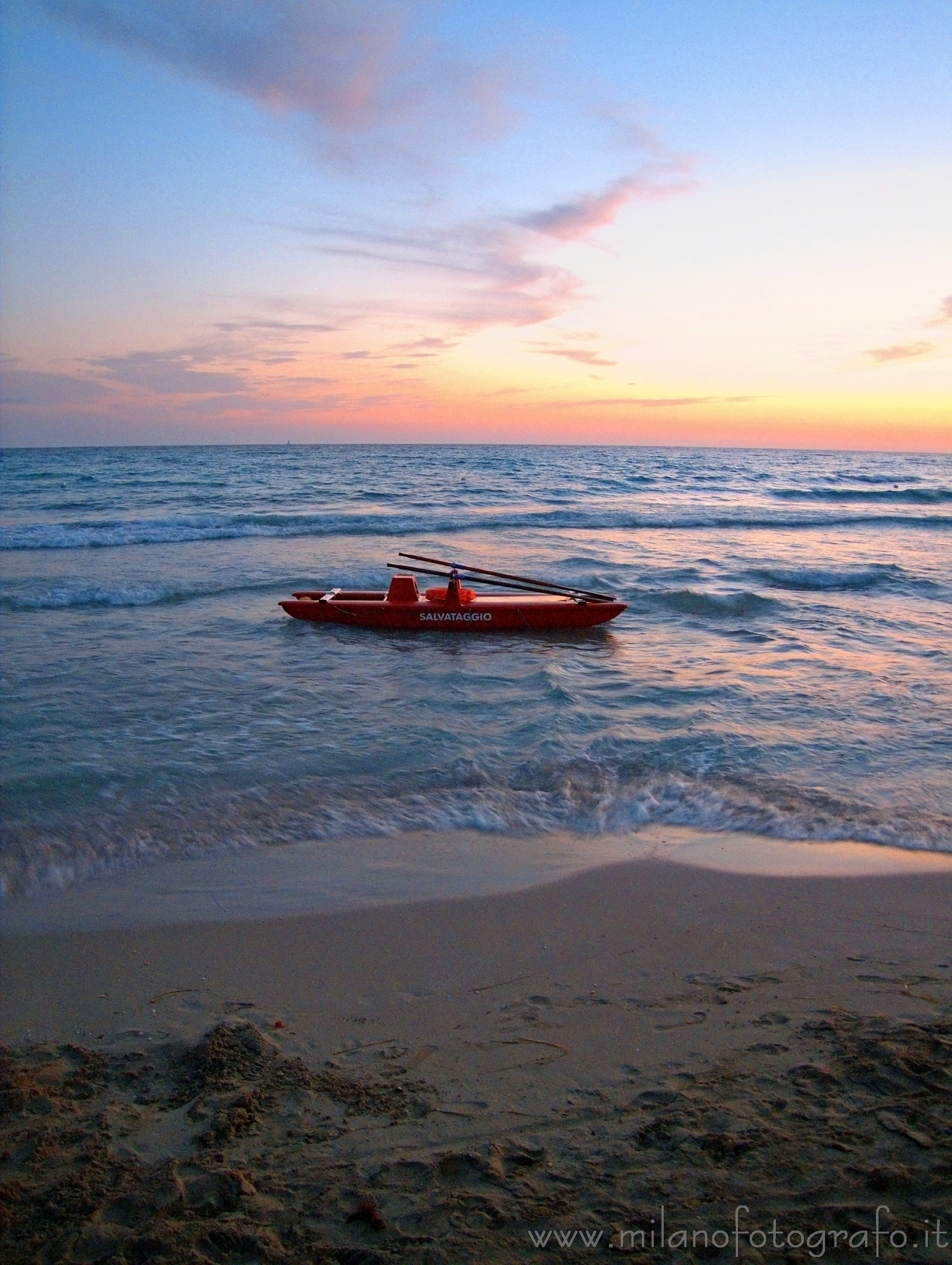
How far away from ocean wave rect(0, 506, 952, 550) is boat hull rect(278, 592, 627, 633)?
10.7 metres

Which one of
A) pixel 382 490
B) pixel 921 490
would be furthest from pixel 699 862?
pixel 921 490

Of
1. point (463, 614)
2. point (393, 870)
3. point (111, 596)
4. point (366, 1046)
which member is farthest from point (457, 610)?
point (366, 1046)

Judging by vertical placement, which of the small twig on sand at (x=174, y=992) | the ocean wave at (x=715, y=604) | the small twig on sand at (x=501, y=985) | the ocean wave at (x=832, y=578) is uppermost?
the ocean wave at (x=832, y=578)

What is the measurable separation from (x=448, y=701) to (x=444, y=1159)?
6317 millimetres

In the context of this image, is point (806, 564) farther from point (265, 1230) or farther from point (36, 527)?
point (36, 527)

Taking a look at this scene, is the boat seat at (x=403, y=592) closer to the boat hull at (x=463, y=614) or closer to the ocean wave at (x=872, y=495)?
the boat hull at (x=463, y=614)

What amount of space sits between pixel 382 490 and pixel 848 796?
30831mm

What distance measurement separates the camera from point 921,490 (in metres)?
38.5

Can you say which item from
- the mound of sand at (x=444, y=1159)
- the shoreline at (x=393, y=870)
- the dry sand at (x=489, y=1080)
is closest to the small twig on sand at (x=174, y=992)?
the dry sand at (x=489, y=1080)

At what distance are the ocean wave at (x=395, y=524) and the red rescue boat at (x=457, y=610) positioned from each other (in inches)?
422

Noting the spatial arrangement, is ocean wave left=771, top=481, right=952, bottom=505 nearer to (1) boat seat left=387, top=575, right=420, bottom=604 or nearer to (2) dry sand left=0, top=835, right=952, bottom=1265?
(1) boat seat left=387, top=575, right=420, bottom=604

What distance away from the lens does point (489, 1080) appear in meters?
3.12

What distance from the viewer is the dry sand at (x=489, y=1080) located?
7.81 feet

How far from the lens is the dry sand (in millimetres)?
2381
